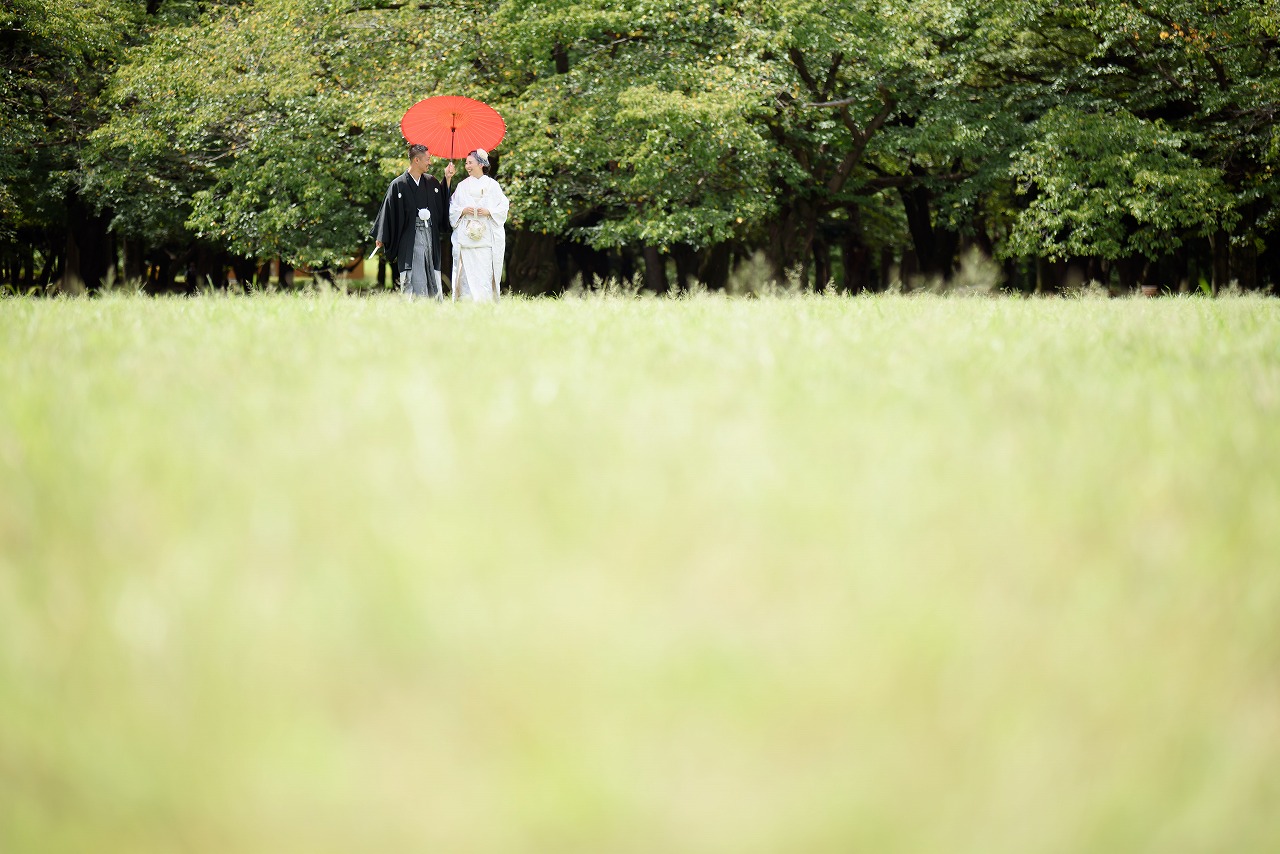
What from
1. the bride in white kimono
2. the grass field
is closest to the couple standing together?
the bride in white kimono

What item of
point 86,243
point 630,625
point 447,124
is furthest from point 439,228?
point 86,243

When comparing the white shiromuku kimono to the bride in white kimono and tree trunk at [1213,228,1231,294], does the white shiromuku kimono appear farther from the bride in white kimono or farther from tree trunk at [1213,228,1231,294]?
tree trunk at [1213,228,1231,294]

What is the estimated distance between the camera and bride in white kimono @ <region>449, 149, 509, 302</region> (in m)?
13.2

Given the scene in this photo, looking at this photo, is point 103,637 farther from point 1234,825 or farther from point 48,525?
point 1234,825

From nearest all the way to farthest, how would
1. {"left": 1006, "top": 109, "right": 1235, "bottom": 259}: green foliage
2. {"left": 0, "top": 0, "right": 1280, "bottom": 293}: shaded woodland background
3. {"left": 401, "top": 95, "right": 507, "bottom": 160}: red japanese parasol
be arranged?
{"left": 401, "top": 95, "right": 507, "bottom": 160}: red japanese parasol, {"left": 0, "top": 0, "right": 1280, "bottom": 293}: shaded woodland background, {"left": 1006, "top": 109, "right": 1235, "bottom": 259}: green foliage

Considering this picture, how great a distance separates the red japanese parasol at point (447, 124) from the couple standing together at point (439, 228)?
1.22 metres

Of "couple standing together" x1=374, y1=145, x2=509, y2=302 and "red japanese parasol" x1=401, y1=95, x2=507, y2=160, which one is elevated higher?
"red japanese parasol" x1=401, y1=95, x2=507, y2=160

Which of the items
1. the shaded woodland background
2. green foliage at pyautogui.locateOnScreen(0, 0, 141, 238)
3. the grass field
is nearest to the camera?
the grass field

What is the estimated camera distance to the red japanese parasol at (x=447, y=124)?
1450cm

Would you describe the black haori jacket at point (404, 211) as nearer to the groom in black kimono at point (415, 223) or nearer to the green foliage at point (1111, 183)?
the groom in black kimono at point (415, 223)

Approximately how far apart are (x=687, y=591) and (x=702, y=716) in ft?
1.44

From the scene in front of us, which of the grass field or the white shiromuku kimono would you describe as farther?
the white shiromuku kimono

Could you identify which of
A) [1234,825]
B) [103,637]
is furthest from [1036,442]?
[103,637]

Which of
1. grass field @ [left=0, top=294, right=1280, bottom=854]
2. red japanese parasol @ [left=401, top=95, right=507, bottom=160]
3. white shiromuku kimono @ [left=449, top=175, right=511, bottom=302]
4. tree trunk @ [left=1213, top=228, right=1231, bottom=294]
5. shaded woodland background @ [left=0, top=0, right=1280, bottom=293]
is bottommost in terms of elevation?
grass field @ [left=0, top=294, right=1280, bottom=854]
